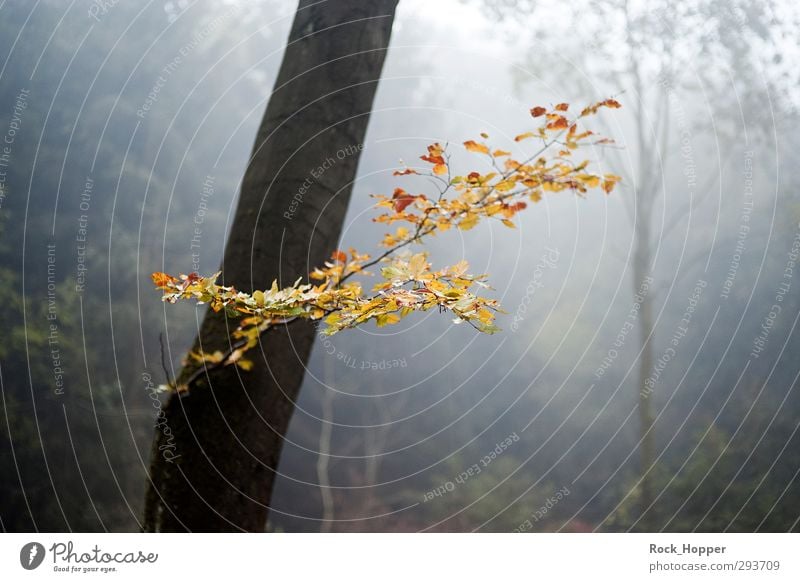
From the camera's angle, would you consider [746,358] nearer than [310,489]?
Yes

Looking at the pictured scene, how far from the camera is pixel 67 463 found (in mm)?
7055

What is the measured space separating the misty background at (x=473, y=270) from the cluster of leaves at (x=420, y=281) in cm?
293

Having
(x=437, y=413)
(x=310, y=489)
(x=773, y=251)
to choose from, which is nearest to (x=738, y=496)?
(x=773, y=251)

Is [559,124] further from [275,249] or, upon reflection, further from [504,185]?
[275,249]

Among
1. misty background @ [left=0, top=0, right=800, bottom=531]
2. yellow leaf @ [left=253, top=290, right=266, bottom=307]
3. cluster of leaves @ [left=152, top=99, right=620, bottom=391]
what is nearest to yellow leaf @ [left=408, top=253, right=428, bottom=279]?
cluster of leaves @ [left=152, top=99, right=620, bottom=391]

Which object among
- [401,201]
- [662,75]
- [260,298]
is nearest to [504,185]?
[401,201]

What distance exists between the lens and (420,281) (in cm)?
109

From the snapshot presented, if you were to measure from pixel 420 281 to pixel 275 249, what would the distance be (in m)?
0.42

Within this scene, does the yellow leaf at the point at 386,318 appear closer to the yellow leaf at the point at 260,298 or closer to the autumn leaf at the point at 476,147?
the yellow leaf at the point at 260,298

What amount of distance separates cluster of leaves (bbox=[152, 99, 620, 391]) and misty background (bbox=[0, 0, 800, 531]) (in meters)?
2.93

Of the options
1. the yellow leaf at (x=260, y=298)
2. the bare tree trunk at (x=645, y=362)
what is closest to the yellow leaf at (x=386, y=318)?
the yellow leaf at (x=260, y=298)

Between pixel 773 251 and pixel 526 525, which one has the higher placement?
pixel 773 251

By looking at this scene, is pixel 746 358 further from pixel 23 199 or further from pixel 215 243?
pixel 23 199

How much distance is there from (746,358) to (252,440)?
9570mm
